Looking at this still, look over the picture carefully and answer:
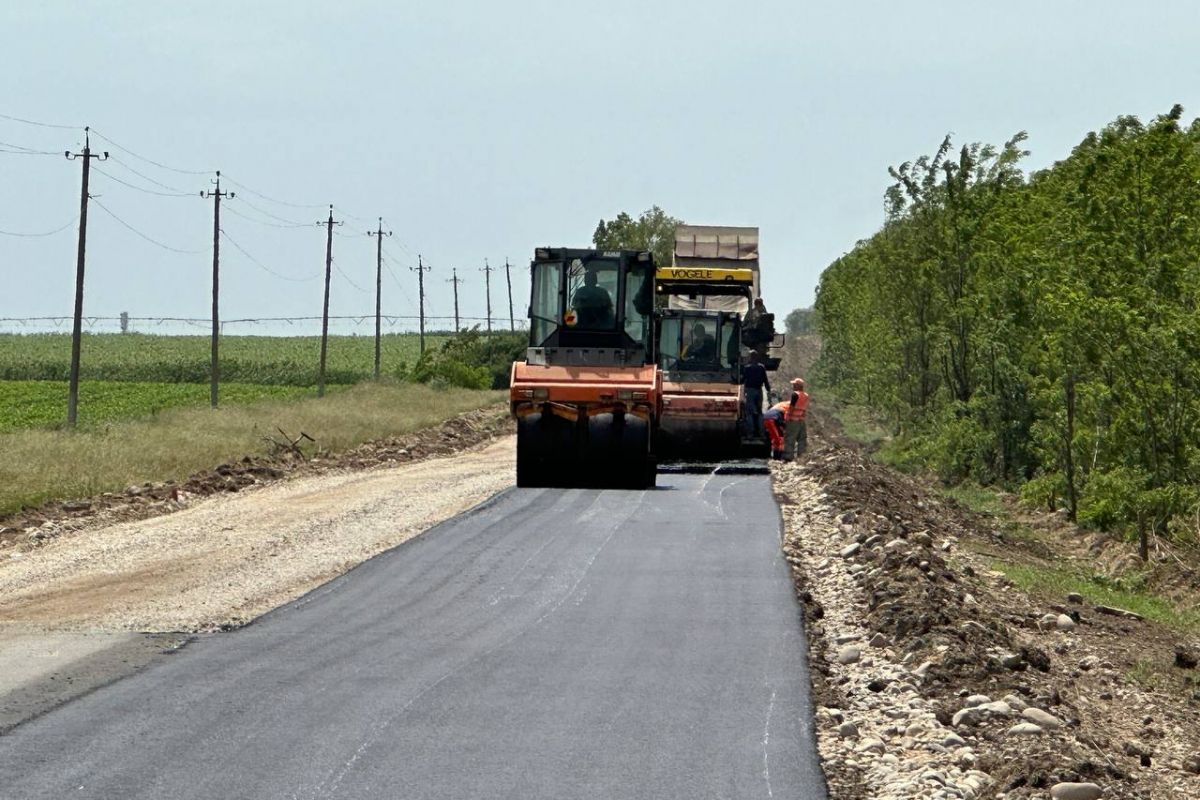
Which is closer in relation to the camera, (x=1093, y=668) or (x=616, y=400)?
(x=1093, y=668)

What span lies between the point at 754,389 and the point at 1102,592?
12.3 meters

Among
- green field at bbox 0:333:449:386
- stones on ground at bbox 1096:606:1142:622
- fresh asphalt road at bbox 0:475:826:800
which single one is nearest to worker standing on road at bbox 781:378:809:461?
stones on ground at bbox 1096:606:1142:622

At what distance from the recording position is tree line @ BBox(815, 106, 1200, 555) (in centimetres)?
2302

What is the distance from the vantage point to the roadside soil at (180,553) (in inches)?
487

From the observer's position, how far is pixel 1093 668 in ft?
45.6

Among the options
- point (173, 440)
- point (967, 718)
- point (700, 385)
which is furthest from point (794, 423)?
point (967, 718)

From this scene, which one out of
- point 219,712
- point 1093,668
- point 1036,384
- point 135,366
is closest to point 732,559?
point 1093,668

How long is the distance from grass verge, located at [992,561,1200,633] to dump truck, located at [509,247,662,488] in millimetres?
5720

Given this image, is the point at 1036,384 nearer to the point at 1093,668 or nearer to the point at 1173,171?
the point at 1173,171

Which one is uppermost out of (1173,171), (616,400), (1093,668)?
(1173,171)

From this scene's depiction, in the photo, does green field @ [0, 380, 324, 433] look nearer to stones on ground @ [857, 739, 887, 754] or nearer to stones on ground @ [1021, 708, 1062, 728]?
stones on ground @ [1021, 708, 1062, 728]

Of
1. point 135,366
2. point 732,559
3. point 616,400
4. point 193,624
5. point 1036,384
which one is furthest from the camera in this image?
point 135,366

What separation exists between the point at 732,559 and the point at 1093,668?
16.0 feet

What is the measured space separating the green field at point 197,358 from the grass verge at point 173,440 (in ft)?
98.4
